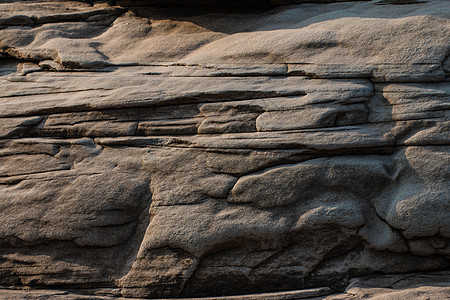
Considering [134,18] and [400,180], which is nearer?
[400,180]

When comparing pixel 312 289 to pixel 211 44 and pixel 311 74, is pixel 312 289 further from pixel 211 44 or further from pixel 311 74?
pixel 211 44

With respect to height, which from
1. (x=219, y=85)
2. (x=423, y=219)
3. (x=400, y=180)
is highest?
(x=219, y=85)

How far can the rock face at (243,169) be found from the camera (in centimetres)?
454

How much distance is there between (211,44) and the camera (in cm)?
584

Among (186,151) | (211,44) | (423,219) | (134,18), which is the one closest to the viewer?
(423,219)

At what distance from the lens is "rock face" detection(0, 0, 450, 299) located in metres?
4.54

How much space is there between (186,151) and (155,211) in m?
0.70

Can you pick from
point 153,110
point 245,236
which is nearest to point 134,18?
point 153,110

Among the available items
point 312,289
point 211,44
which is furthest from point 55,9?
point 312,289

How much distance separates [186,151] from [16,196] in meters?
1.89

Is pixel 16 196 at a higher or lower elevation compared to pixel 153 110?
lower

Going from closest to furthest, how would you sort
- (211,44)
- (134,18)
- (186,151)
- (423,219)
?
(423,219), (186,151), (211,44), (134,18)

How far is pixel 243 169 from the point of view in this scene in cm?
470

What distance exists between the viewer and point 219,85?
5.12 meters
